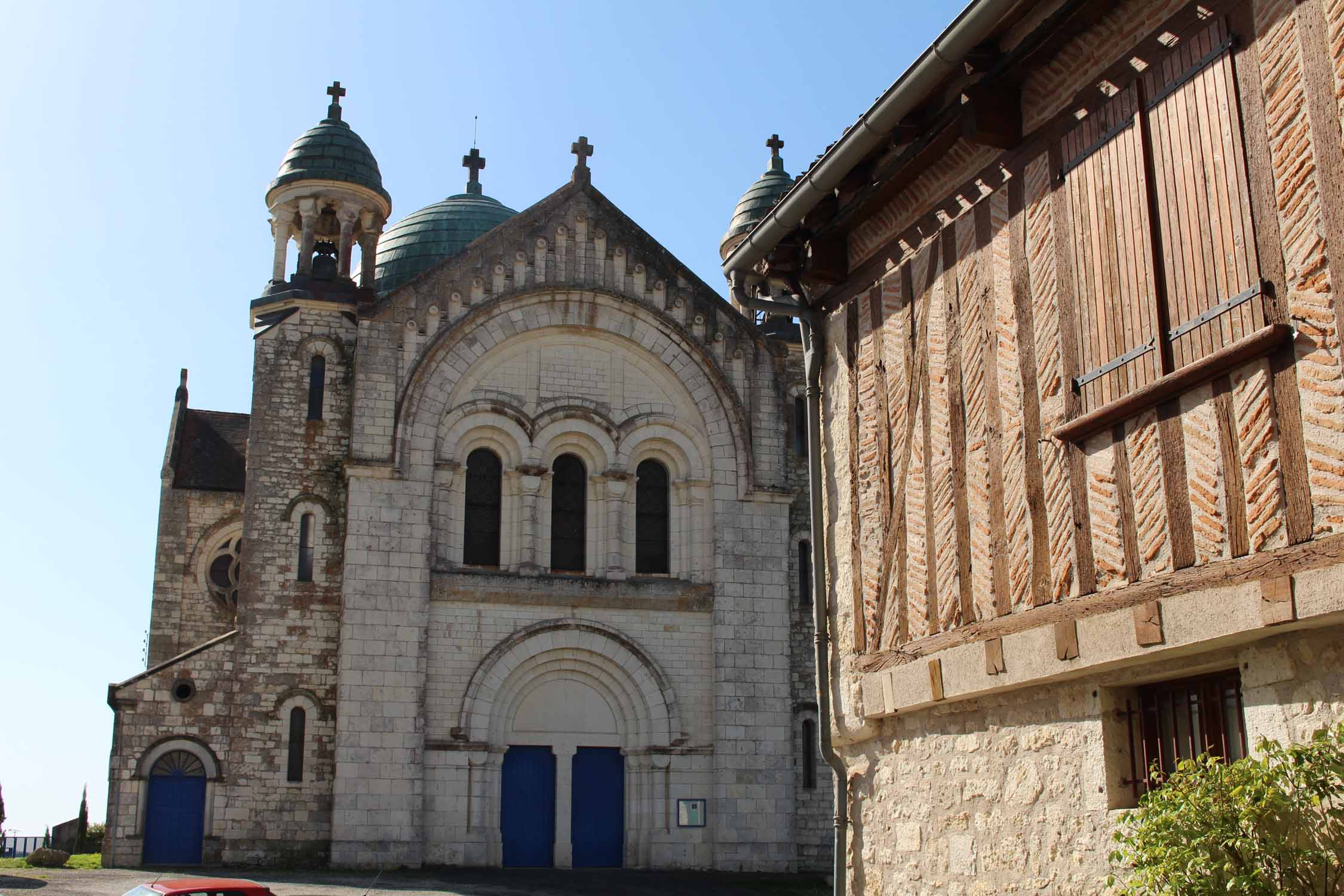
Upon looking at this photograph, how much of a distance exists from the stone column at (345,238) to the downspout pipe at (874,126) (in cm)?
1397

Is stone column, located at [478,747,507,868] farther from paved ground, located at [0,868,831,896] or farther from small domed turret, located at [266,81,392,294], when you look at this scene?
small domed turret, located at [266,81,392,294]

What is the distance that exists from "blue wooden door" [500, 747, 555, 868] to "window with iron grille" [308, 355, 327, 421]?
592 cm

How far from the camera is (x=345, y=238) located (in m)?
→ 23.5

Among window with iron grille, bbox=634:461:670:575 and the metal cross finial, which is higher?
the metal cross finial

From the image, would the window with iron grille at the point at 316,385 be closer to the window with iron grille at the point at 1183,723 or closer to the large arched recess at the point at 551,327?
the large arched recess at the point at 551,327

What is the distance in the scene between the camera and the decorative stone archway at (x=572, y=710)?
19.9 m

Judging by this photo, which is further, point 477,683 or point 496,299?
point 496,299

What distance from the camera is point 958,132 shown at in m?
8.42

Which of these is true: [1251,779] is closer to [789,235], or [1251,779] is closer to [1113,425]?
[1113,425]

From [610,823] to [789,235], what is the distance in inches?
483

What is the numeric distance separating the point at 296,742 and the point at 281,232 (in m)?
9.03

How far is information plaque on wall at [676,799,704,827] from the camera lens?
66.0 feet

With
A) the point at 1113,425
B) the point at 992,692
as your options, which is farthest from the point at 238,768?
the point at 1113,425

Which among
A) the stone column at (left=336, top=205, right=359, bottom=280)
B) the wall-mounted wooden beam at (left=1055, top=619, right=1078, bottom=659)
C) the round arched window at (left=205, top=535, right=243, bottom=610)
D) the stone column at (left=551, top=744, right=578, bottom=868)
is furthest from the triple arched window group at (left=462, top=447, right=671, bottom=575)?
the wall-mounted wooden beam at (left=1055, top=619, right=1078, bottom=659)
